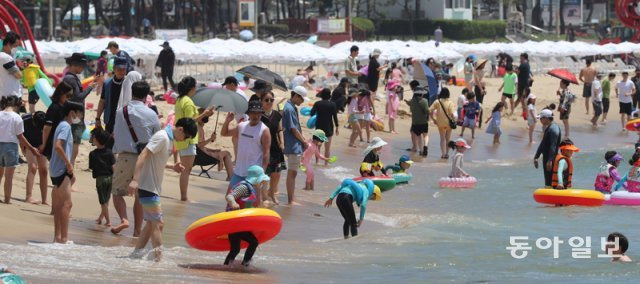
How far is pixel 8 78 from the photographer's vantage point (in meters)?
14.8

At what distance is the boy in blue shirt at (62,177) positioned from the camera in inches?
410

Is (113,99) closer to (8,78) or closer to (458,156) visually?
(8,78)

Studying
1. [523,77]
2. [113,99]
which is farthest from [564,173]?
[523,77]

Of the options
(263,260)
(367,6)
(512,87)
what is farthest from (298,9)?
(263,260)

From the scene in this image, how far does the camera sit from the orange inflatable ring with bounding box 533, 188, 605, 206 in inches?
599

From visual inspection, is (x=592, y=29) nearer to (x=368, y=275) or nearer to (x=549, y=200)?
(x=549, y=200)

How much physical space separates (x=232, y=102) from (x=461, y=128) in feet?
43.4

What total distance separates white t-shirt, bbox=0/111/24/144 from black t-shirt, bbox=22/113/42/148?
65 centimetres

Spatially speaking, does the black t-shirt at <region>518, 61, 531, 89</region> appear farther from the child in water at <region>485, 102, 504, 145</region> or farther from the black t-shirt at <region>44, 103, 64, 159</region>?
the black t-shirt at <region>44, 103, 64, 159</region>

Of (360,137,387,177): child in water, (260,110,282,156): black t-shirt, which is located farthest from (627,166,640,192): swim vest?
(260,110,282,156): black t-shirt

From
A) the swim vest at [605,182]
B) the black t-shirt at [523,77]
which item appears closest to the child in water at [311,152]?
the swim vest at [605,182]

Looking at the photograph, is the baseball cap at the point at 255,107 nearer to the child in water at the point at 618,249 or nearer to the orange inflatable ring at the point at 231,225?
the orange inflatable ring at the point at 231,225

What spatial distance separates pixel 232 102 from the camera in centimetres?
1448

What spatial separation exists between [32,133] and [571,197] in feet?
22.0
